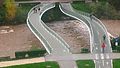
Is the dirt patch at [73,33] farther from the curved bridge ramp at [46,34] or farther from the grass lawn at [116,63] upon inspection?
the grass lawn at [116,63]

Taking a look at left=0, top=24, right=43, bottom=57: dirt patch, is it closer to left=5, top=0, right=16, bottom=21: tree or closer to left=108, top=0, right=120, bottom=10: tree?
left=5, top=0, right=16, bottom=21: tree

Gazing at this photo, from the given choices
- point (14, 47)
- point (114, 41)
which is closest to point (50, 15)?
point (14, 47)

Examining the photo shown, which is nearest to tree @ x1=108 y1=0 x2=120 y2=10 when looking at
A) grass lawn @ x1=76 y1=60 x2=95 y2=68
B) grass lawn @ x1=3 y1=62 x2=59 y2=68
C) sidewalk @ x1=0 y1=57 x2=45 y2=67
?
grass lawn @ x1=76 y1=60 x2=95 y2=68

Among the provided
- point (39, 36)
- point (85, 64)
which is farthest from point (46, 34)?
point (85, 64)

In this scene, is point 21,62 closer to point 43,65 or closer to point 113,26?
point 43,65

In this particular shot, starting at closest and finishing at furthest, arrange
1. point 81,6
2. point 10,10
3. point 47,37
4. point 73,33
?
point 47,37 < point 73,33 < point 10,10 < point 81,6

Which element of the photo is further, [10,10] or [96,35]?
[10,10]
